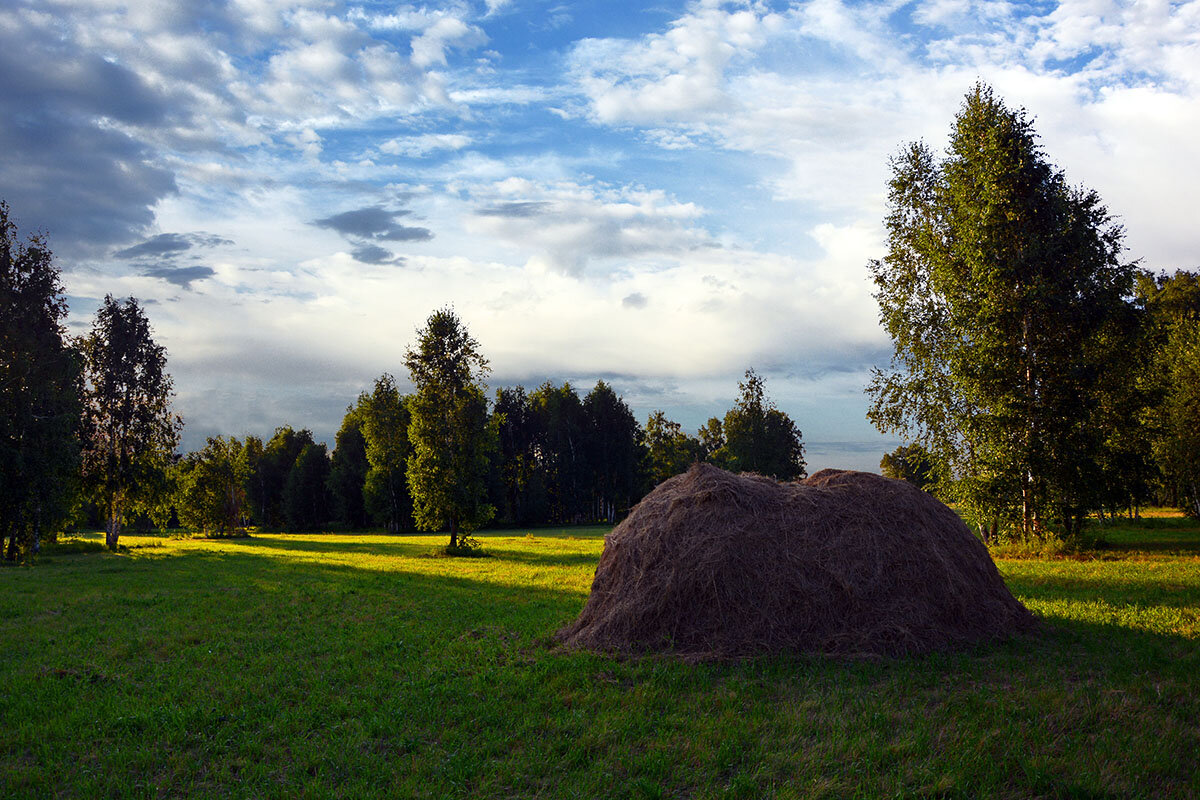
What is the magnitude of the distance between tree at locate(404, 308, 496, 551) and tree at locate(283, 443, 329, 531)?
6178 cm

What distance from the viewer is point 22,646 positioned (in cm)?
1494

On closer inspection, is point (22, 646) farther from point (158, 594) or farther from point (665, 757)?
point (665, 757)

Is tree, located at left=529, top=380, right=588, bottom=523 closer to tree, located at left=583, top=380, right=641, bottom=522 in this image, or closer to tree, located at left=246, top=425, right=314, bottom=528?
tree, located at left=583, top=380, right=641, bottom=522

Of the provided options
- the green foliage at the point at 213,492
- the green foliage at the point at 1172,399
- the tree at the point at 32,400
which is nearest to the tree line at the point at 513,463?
the green foliage at the point at 213,492

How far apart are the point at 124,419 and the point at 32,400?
41.2 ft

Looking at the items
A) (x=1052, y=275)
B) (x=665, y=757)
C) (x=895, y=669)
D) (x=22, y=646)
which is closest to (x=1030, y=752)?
(x=895, y=669)

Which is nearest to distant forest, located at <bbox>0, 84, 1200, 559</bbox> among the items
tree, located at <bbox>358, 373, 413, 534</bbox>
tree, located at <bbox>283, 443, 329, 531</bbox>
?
tree, located at <bbox>358, 373, 413, 534</bbox>

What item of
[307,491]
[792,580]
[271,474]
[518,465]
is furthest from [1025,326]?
[271,474]

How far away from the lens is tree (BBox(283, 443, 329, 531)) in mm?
99125

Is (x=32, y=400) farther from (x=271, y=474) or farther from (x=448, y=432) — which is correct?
(x=271, y=474)

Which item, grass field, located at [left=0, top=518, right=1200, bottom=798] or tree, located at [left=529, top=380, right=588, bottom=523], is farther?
tree, located at [left=529, top=380, right=588, bottom=523]

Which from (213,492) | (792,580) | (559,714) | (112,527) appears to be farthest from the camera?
(213,492)

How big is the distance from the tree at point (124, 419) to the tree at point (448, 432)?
22.6 metres

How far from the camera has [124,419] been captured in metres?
49.3
